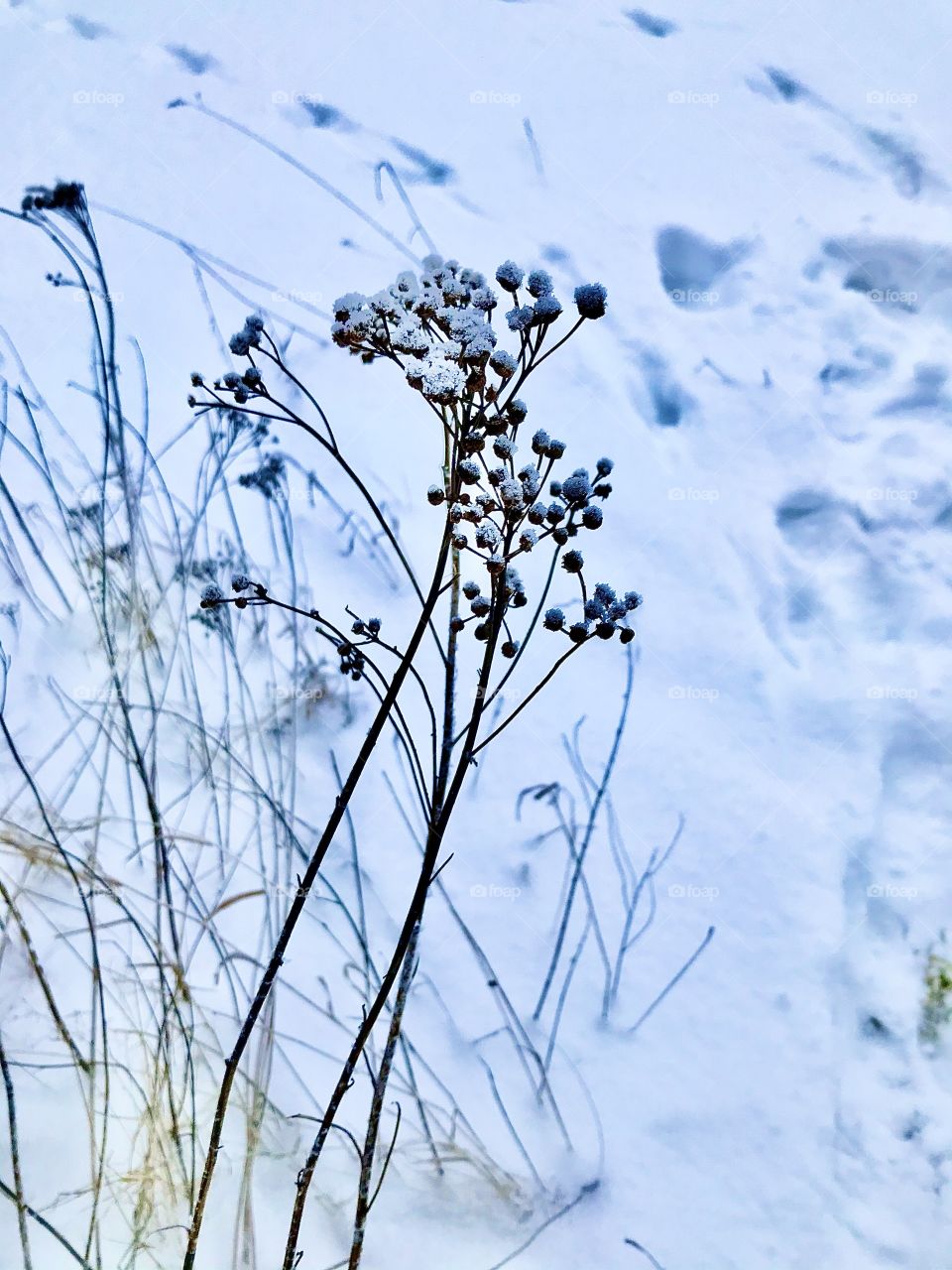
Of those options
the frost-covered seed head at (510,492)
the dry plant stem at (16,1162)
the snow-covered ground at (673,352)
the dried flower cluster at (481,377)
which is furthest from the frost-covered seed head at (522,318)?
the dry plant stem at (16,1162)

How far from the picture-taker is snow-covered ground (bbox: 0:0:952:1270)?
1157mm

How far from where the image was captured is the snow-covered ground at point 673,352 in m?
1.16

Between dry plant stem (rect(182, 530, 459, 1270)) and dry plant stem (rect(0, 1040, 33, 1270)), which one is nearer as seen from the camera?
dry plant stem (rect(182, 530, 459, 1270))

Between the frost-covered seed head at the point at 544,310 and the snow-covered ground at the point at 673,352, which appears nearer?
the frost-covered seed head at the point at 544,310

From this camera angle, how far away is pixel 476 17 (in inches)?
49.6

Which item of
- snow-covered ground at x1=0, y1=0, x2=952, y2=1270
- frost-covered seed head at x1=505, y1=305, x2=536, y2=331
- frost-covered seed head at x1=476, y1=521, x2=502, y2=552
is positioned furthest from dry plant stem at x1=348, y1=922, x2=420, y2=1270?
frost-covered seed head at x1=505, y1=305, x2=536, y2=331

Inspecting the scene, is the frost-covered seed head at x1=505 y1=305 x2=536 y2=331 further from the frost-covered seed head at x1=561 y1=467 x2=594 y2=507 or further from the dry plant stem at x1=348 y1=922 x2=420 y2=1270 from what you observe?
the dry plant stem at x1=348 y1=922 x2=420 y2=1270

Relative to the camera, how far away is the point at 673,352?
125 cm

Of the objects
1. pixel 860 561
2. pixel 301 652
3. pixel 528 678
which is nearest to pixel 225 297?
pixel 301 652

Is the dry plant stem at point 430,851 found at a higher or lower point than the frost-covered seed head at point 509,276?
lower

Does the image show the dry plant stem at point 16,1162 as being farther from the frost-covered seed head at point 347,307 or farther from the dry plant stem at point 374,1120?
the frost-covered seed head at point 347,307

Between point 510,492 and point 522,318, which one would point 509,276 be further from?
point 510,492

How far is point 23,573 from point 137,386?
0.27 m

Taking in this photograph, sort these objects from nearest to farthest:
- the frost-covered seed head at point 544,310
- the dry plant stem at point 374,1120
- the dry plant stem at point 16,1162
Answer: the frost-covered seed head at point 544,310 → the dry plant stem at point 374,1120 → the dry plant stem at point 16,1162
